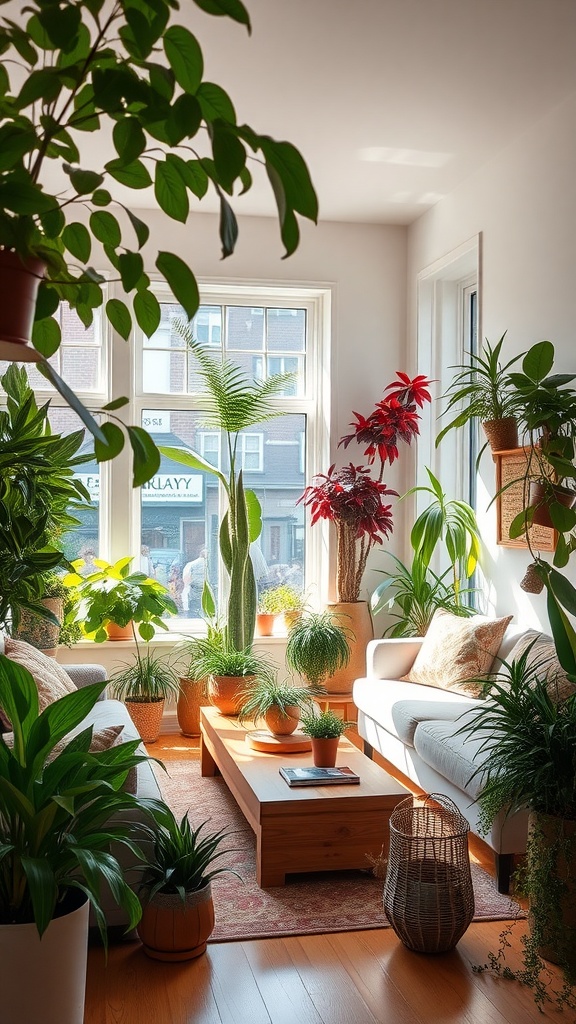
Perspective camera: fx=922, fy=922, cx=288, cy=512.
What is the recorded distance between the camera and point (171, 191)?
625 mm

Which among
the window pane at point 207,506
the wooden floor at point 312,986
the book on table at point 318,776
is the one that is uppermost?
the window pane at point 207,506


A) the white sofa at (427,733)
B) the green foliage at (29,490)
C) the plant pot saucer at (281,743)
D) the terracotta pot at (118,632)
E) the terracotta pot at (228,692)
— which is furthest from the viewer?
the terracotta pot at (118,632)

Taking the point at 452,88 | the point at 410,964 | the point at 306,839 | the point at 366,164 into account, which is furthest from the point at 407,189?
the point at 410,964

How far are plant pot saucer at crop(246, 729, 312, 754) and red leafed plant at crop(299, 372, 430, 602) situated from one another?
175cm

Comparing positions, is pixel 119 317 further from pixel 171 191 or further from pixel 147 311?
pixel 171 191

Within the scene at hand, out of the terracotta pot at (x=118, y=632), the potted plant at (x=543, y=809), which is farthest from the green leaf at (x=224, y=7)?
the terracotta pot at (x=118, y=632)

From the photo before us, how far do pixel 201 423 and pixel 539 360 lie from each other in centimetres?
260

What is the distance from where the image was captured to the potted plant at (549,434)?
11.8 feet

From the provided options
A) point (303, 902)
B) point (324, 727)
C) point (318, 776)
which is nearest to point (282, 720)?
point (324, 727)

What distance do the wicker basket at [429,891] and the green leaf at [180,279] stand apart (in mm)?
2426

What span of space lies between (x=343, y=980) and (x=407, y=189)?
4135mm

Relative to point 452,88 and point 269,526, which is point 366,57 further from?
point 269,526

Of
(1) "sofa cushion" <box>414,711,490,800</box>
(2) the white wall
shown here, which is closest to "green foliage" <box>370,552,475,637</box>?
(2) the white wall

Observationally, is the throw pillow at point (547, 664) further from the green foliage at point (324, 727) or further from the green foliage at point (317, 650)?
the green foliage at point (317, 650)
